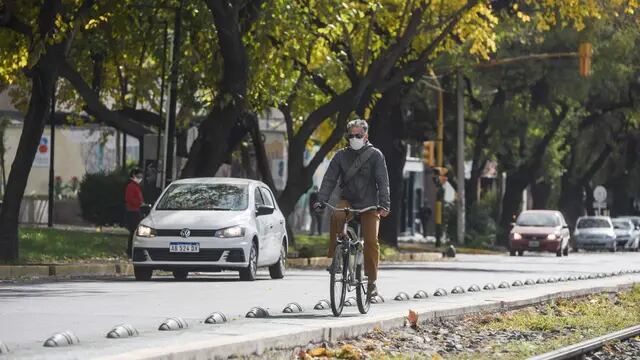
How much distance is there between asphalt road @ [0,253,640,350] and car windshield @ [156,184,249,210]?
45.6 inches

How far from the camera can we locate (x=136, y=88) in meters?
43.8

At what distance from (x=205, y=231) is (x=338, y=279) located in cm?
980

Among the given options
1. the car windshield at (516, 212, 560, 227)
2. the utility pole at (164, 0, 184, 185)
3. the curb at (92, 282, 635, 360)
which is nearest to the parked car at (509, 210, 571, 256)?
the car windshield at (516, 212, 560, 227)

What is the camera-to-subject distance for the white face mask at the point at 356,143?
15.7 m

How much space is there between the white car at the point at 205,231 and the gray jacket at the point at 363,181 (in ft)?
30.2

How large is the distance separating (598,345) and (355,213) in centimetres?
265

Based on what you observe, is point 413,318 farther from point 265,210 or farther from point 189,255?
point 265,210

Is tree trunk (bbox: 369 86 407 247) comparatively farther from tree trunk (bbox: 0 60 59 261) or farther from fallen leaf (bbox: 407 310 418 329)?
fallen leaf (bbox: 407 310 418 329)

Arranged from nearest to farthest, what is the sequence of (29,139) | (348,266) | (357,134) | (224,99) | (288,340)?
1. (288,340)
2. (348,266)
3. (357,134)
4. (29,139)
5. (224,99)

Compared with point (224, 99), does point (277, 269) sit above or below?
below

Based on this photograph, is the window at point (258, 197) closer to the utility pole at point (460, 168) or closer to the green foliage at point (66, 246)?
the green foliage at point (66, 246)

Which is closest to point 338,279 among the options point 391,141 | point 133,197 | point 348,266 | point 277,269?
point 348,266

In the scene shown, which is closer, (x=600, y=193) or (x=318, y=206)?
(x=318, y=206)

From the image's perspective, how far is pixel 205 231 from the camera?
24.8m
